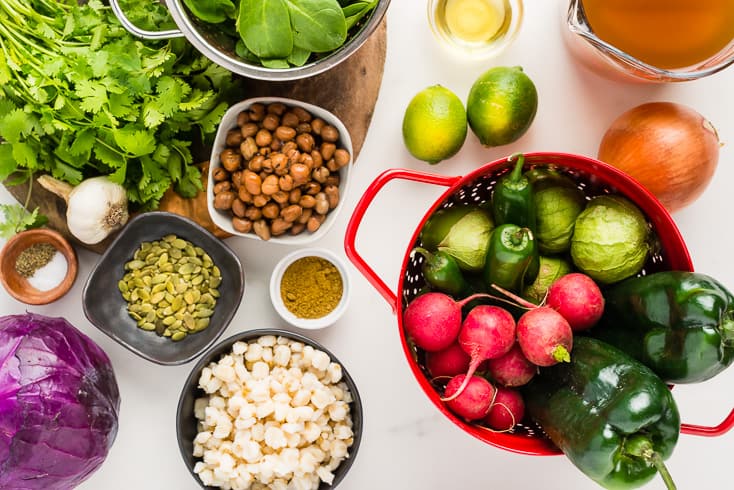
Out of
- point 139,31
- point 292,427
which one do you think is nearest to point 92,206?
point 139,31

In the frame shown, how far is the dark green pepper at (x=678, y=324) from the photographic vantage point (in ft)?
3.52

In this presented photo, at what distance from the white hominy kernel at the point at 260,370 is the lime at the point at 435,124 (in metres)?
0.49

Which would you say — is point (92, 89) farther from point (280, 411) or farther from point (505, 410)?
point (505, 410)

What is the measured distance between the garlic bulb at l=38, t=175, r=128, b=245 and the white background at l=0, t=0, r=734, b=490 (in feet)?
0.38

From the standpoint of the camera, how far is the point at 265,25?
115 centimetres

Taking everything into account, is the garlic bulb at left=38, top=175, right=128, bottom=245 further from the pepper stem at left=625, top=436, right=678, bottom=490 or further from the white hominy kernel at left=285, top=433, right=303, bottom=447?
the pepper stem at left=625, top=436, right=678, bottom=490

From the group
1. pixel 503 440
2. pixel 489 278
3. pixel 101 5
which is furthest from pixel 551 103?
pixel 101 5

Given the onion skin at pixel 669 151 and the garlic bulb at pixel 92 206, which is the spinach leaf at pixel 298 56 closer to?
the garlic bulb at pixel 92 206

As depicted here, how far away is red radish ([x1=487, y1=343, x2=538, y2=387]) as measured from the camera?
1.17 m

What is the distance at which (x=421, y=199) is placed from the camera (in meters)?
1.46

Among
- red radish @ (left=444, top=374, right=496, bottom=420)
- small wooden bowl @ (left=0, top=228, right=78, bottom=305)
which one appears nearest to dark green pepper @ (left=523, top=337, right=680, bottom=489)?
red radish @ (left=444, top=374, right=496, bottom=420)

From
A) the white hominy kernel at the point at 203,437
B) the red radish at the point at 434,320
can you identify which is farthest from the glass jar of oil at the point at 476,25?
the white hominy kernel at the point at 203,437

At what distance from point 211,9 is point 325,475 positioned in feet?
2.74

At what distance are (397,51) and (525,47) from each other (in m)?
0.25
